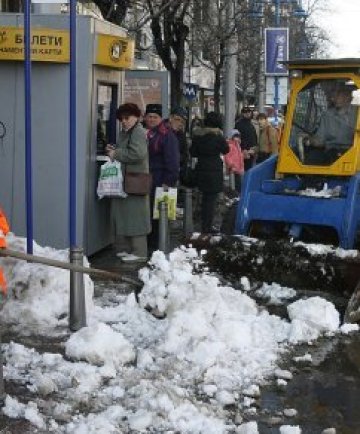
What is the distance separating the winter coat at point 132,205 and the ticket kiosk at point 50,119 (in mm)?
327

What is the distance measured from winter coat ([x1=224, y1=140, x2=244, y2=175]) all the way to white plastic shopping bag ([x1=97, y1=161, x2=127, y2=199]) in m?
6.79

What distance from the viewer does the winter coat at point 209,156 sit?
422 inches

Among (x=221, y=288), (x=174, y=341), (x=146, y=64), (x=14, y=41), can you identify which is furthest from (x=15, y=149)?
(x=146, y=64)

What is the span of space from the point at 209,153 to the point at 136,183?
208 centimetres

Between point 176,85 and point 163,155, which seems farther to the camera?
point 176,85

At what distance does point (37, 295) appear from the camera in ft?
21.5

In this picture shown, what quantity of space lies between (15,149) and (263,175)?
281 cm

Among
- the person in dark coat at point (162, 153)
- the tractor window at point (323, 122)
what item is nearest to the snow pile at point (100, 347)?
the tractor window at point (323, 122)

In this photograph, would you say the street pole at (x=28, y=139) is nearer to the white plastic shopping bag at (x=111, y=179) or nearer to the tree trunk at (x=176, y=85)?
the white plastic shopping bag at (x=111, y=179)

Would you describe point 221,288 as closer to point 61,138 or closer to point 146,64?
point 61,138

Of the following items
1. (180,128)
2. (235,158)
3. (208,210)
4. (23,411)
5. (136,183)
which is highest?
(180,128)

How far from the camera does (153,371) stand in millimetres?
5379

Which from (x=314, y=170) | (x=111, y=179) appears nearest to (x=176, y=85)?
(x=111, y=179)

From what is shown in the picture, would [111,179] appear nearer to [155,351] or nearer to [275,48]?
[155,351]
